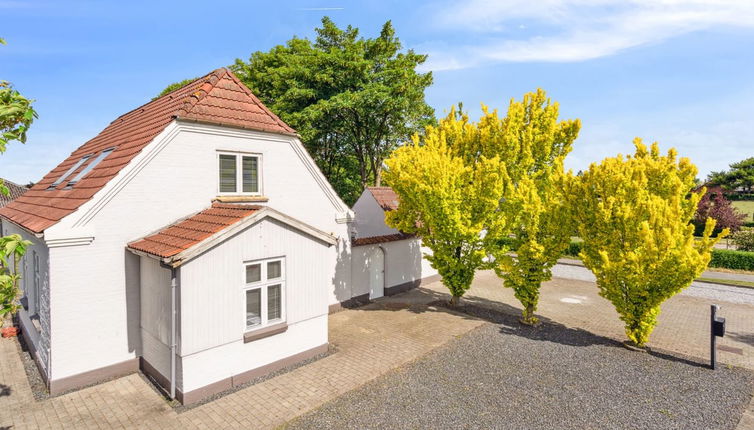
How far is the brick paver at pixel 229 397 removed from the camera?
→ 7.04m

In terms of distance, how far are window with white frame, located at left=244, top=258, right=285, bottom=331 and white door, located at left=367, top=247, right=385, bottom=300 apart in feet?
20.6

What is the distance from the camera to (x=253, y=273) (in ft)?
28.0

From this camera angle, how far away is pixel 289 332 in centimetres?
919

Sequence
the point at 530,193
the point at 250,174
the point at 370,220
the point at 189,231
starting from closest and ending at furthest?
1. the point at 189,231
2. the point at 250,174
3. the point at 530,193
4. the point at 370,220

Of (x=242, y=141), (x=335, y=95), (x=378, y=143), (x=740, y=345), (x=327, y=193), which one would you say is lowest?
(x=740, y=345)

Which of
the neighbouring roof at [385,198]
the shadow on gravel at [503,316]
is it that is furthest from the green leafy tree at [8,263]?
the neighbouring roof at [385,198]

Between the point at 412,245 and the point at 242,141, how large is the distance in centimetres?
930

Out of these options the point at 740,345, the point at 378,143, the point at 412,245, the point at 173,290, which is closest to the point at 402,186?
the point at 412,245

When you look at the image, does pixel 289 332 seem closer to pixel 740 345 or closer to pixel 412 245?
pixel 412 245

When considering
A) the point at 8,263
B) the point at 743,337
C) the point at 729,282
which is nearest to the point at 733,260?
the point at 729,282

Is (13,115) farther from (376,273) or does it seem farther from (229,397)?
(376,273)

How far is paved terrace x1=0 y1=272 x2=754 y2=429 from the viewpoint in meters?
7.17

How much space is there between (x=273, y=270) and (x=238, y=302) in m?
1.08

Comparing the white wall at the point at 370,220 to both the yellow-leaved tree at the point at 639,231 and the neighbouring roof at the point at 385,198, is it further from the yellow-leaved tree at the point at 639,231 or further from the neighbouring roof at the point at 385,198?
the yellow-leaved tree at the point at 639,231
